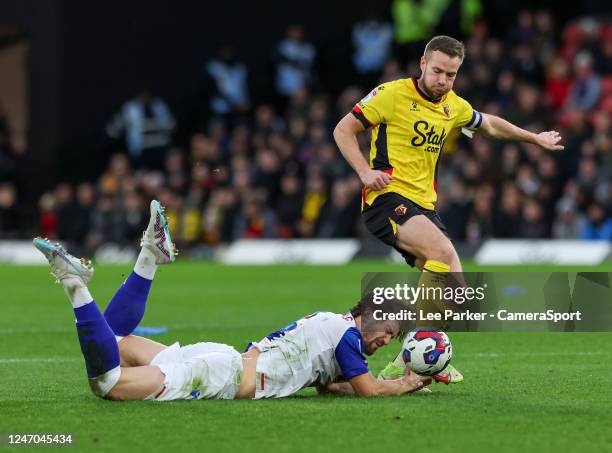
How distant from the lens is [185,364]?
830 cm

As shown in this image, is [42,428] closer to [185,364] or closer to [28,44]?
[185,364]

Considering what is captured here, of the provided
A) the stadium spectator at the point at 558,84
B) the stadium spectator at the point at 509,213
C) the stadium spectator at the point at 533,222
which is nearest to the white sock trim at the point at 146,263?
the stadium spectator at the point at 533,222

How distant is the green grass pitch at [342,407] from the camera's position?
22.9 ft

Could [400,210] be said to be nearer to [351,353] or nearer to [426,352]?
[426,352]

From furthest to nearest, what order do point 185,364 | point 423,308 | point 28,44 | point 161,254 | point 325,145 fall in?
point 28,44, point 325,145, point 423,308, point 161,254, point 185,364

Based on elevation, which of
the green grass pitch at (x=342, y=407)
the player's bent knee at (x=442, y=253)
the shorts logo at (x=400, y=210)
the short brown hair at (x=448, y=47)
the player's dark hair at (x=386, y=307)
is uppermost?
the short brown hair at (x=448, y=47)

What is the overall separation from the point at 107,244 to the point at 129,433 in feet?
65.8

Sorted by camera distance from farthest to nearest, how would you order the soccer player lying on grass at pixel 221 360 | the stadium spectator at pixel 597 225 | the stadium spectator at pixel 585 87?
the stadium spectator at pixel 585 87 → the stadium spectator at pixel 597 225 → the soccer player lying on grass at pixel 221 360

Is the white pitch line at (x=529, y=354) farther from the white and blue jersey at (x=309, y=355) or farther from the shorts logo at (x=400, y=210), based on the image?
the white and blue jersey at (x=309, y=355)

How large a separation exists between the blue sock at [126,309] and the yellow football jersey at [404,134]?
6.61ft

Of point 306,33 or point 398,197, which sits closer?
point 398,197

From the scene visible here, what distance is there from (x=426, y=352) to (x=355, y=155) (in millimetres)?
1684

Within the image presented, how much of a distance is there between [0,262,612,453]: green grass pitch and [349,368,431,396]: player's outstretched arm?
64 millimetres

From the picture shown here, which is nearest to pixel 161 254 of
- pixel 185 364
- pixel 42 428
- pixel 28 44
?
pixel 185 364
